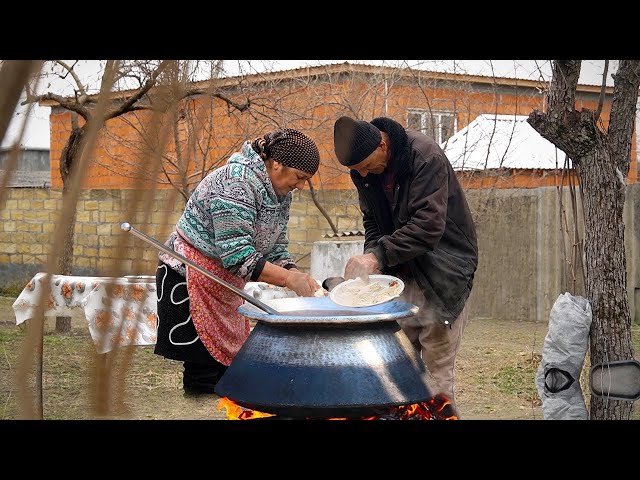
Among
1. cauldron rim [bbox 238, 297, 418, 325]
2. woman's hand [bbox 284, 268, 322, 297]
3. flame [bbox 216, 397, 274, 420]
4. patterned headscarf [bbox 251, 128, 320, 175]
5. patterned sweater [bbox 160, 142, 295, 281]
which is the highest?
patterned headscarf [bbox 251, 128, 320, 175]

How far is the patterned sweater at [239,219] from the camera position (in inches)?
139

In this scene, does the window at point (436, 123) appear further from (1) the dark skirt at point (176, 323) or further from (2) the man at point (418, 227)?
(1) the dark skirt at point (176, 323)

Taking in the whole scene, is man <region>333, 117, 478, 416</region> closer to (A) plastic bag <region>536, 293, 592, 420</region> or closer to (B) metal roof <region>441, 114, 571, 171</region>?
(A) plastic bag <region>536, 293, 592, 420</region>

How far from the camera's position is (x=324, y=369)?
2848 mm

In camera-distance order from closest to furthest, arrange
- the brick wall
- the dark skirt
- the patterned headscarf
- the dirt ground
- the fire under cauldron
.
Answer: the fire under cauldron < the patterned headscarf < the dark skirt < the dirt ground < the brick wall

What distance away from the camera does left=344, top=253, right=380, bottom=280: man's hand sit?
3.53 meters

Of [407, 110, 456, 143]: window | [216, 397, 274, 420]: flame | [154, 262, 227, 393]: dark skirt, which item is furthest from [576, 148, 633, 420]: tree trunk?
[407, 110, 456, 143]: window

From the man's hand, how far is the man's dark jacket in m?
0.05

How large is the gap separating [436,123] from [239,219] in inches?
254

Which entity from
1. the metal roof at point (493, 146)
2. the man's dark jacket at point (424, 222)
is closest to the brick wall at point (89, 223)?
the metal roof at point (493, 146)

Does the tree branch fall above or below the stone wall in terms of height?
above
